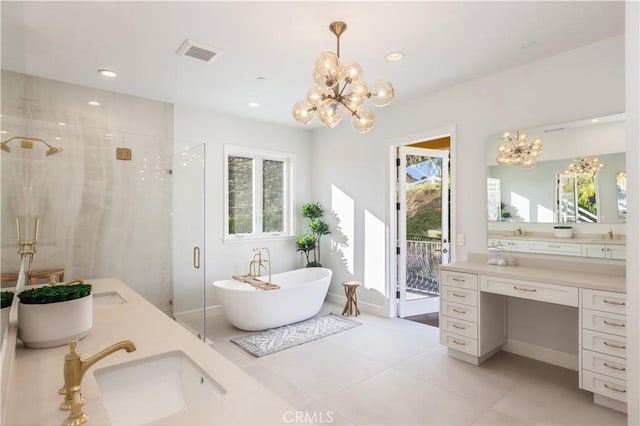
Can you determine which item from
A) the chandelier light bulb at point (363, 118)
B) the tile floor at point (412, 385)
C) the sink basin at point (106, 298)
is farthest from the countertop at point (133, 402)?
the chandelier light bulb at point (363, 118)

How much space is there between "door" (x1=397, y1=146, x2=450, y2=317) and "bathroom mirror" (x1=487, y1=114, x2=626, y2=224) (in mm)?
1206


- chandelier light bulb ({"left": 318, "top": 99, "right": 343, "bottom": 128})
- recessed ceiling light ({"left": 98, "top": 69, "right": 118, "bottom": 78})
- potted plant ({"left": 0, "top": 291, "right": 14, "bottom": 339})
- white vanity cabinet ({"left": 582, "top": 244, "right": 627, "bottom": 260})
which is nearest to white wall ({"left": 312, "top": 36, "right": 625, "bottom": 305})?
white vanity cabinet ({"left": 582, "top": 244, "right": 627, "bottom": 260})

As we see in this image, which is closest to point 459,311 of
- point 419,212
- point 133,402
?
point 419,212

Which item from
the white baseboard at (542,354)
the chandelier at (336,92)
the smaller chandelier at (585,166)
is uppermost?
the chandelier at (336,92)

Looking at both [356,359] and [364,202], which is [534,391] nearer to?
[356,359]

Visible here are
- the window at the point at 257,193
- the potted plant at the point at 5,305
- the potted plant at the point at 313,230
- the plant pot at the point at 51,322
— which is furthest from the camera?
the potted plant at the point at 313,230

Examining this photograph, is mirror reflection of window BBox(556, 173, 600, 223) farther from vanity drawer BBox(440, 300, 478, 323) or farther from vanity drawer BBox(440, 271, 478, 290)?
vanity drawer BBox(440, 300, 478, 323)

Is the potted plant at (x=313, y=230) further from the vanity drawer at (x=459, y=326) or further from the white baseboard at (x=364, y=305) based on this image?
the vanity drawer at (x=459, y=326)

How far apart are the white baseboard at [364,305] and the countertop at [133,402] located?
3.39 m

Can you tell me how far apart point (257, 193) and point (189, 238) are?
1.58m

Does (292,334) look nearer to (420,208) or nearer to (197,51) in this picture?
(420,208)

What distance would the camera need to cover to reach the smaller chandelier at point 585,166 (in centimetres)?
293

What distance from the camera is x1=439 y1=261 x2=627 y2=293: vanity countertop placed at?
2.44 meters

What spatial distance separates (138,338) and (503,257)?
326 cm
